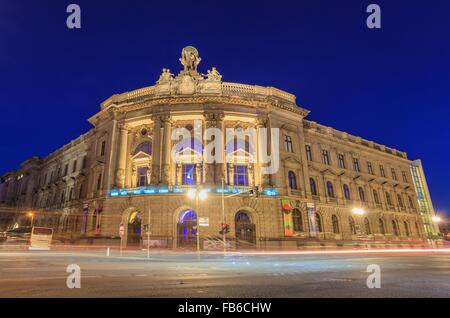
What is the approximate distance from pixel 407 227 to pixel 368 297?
2100 inches

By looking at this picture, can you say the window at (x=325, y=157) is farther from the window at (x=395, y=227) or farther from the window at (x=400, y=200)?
the window at (x=400, y=200)

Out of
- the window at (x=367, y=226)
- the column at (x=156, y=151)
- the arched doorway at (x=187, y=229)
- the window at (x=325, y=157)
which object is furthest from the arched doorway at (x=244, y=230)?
the window at (x=367, y=226)

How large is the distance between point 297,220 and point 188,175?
14.1 m

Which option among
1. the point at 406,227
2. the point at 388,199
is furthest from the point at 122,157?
the point at 406,227

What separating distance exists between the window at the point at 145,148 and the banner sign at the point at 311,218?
20625mm

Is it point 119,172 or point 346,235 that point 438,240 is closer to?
point 346,235

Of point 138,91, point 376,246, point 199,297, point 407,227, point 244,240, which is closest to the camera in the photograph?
point 199,297

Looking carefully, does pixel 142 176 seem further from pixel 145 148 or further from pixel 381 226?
pixel 381 226

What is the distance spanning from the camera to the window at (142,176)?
34.0 m

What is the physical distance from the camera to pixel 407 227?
163 ft

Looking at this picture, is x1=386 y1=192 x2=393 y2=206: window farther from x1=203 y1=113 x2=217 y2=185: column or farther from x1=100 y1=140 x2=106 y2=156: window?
x1=100 y1=140 x2=106 y2=156: window

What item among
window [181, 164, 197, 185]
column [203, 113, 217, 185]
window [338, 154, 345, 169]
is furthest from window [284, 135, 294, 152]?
window [181, 164, 197, 185]

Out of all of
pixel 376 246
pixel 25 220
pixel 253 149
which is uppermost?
pixel 253 149
